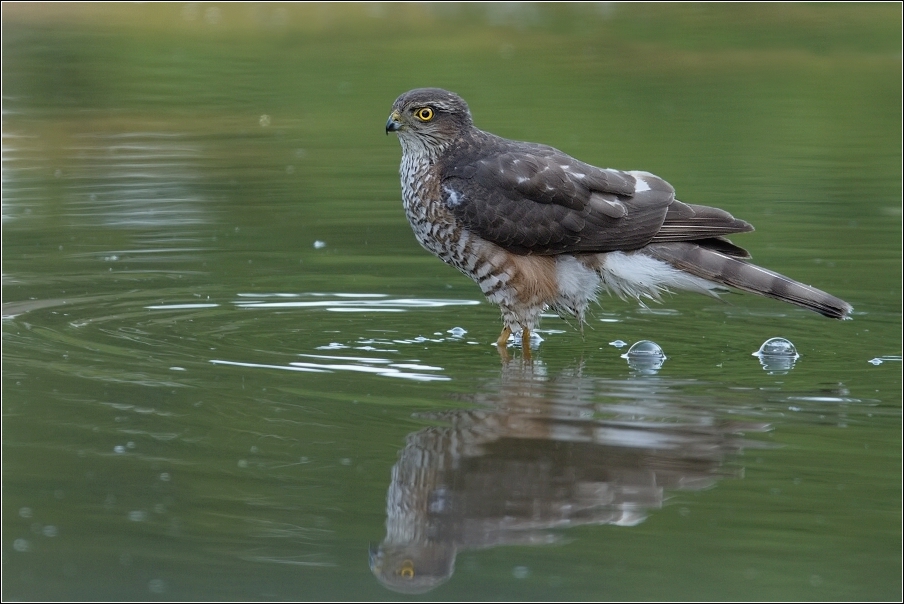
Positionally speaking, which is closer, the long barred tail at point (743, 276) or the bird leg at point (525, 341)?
the long barred tail at point (743, 276)

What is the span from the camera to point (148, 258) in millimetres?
9641

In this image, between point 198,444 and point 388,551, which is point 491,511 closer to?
point 388,551

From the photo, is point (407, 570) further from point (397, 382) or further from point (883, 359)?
point (883, 359)

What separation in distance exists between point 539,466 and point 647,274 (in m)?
2.49

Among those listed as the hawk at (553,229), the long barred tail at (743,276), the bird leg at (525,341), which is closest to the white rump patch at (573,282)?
the hawk at (553,229)

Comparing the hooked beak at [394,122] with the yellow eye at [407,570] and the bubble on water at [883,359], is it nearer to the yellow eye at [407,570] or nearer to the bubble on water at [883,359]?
the bubble on water at [883,359]

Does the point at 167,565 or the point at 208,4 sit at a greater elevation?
the point at 208,4

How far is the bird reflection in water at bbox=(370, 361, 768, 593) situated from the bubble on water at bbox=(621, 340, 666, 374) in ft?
1.12

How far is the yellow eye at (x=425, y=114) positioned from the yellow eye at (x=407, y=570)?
3.75m

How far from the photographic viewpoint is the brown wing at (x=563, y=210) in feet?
25.1

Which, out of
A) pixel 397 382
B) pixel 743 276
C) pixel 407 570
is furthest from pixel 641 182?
pixel 407 570

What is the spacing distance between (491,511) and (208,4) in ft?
70.9

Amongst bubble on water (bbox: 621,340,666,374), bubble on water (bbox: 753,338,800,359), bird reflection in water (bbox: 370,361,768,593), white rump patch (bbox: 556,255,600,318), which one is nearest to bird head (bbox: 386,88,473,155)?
white rump patch (bbox: 556,255,600,318)

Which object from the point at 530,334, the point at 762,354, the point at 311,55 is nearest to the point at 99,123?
the point at 311,55
